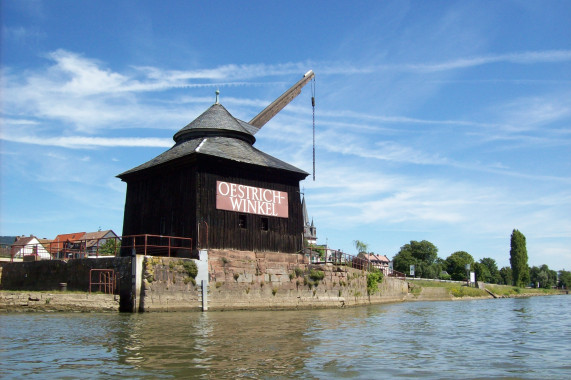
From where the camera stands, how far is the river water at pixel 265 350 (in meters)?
7.72

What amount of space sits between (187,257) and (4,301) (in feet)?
25.7

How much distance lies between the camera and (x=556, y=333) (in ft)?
48.5

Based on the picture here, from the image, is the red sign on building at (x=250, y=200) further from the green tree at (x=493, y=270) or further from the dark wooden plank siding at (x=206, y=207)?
the green tree at (x=493, y=270)

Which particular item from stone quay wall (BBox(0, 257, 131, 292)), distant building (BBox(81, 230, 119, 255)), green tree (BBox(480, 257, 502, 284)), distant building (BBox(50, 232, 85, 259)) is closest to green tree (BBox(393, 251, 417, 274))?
green tree (BBox(480, 257, 502, 284))

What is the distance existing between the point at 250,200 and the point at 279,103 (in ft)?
41.6

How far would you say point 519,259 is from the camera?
89.0 m

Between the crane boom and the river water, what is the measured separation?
20.8 meters

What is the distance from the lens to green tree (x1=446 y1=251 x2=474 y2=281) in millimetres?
93506

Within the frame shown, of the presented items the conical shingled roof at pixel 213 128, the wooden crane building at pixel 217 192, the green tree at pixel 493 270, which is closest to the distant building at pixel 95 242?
the wooden crane building at pixel 217 192

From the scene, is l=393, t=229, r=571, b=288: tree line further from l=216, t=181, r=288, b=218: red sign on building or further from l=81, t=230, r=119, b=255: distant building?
l=216, t=181, r=288, b=218: red sign on building

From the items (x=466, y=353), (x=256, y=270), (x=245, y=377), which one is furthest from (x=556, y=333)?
(x=256, y=270)

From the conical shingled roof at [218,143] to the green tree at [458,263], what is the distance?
74209 mm

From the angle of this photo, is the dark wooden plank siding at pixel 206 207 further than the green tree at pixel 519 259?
No

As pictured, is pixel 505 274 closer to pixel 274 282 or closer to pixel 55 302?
pixel 274 282
